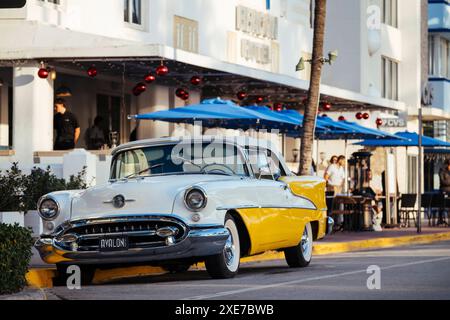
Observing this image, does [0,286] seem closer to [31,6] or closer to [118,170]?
[118,170]

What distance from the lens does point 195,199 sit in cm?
1525

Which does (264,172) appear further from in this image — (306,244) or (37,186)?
(37,186)

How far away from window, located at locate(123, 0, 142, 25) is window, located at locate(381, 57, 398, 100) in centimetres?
1999

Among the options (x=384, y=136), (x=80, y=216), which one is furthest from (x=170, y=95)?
(x=80, y=216)

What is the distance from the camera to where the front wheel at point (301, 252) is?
18531 millimetres

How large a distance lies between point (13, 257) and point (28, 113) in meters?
13.3

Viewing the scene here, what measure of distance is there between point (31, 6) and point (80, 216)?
467 inches

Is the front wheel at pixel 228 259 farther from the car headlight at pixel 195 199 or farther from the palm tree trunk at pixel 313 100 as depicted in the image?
the palm tree trunk at pixel 313 100

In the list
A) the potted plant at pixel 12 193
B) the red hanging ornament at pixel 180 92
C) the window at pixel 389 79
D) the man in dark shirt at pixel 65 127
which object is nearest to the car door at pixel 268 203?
the potted plant at pixel 12 193

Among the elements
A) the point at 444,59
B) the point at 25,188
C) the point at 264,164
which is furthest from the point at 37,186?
the point at 444,59

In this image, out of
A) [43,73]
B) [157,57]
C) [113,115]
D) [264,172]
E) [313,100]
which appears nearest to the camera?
[264,172]

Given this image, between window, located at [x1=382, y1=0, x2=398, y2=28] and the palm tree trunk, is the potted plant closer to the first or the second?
the palm tree trunk

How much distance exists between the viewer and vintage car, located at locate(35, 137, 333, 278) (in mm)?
15109

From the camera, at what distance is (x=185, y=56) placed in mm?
26578
